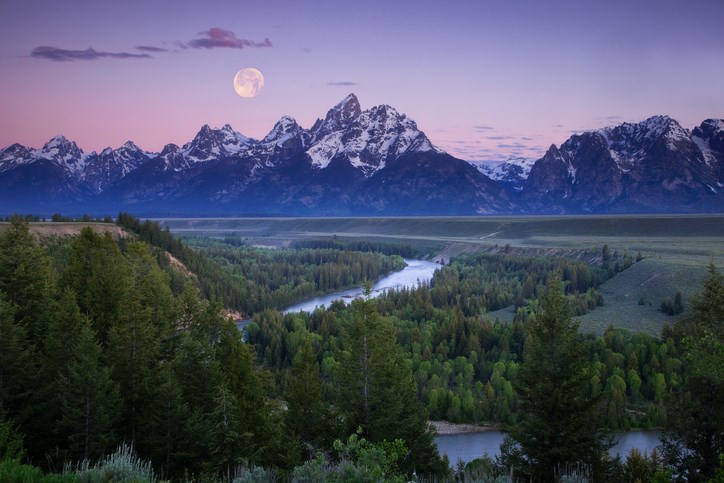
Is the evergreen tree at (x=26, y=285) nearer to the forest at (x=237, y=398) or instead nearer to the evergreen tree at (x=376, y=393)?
the forest at (x=237, y=398)

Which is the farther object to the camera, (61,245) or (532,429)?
(61,245)

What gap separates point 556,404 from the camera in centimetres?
2503

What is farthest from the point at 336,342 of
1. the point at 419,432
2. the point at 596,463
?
the point at 596,463

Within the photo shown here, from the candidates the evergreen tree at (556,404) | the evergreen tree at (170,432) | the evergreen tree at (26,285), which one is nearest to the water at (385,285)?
the evergreen tree at (26,285)

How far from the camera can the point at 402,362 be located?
117ft

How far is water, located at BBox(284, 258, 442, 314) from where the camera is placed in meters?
128

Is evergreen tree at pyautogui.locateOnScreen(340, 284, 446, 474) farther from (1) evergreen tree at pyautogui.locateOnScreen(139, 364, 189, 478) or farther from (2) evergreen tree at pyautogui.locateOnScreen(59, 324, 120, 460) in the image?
(2) evergreen tree at pyautogui.locateOnScreen(59, 324, 120, 460)

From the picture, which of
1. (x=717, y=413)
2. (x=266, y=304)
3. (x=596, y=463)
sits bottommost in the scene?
(x=266, y=304)

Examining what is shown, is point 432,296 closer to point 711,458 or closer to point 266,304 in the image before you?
point 266,304

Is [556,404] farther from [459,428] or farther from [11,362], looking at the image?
[459,428]

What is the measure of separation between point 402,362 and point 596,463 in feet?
45.8

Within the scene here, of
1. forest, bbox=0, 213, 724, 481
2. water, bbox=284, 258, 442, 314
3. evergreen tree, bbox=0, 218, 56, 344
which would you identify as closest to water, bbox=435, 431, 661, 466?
forest, bbox=0, 213, 724, 481

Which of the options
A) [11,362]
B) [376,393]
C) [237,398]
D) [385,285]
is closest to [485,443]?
[376,393]

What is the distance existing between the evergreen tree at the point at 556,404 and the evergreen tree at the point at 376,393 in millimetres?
6921
